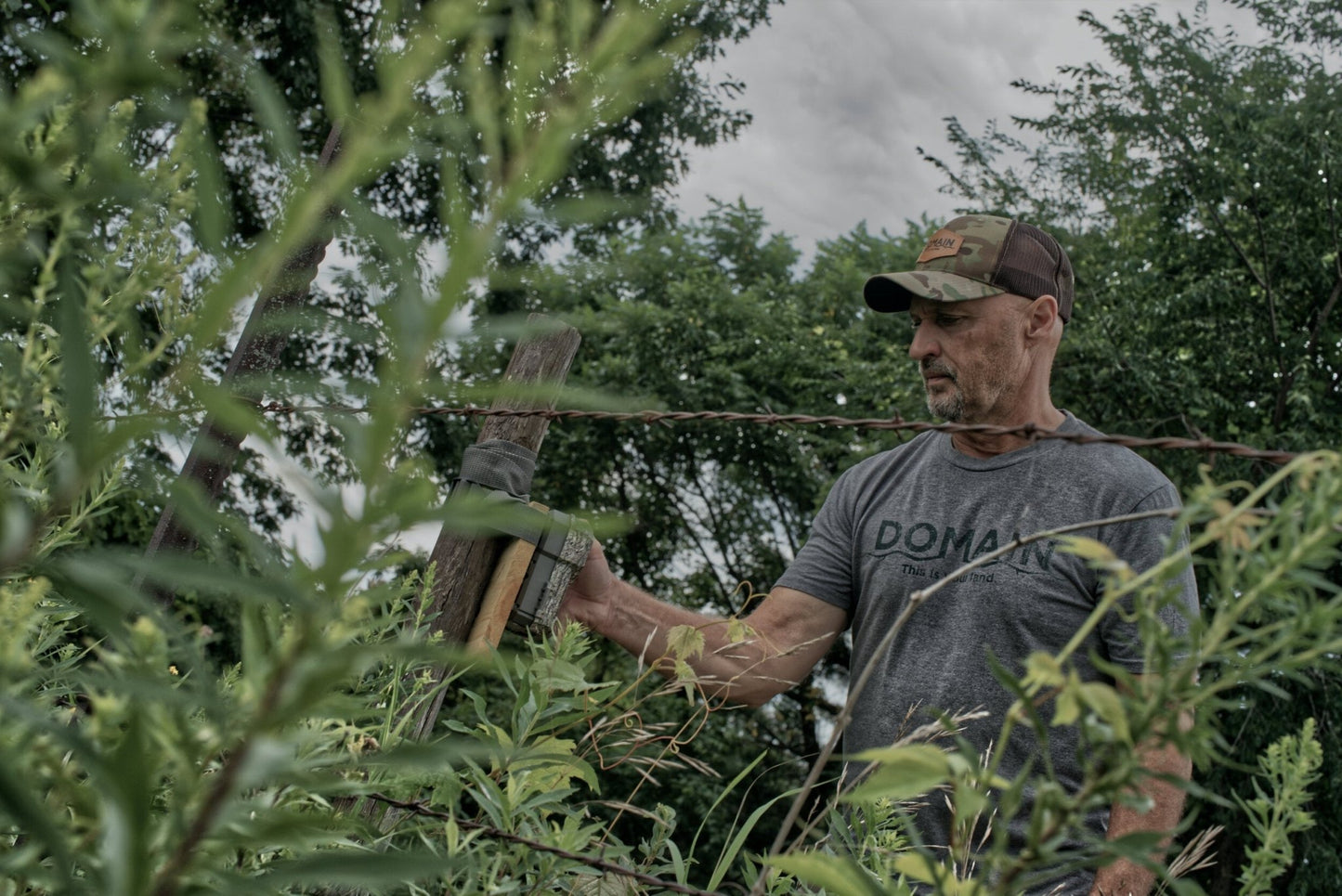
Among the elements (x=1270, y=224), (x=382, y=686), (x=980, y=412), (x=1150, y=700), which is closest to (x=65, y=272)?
(x=1150, y=700)

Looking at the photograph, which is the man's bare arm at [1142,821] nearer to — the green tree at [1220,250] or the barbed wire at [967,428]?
the barbed wire at [967,428]

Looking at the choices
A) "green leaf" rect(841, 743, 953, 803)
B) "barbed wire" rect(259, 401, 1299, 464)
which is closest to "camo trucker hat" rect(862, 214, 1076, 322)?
"barbed wire" rect(259, 401, 1299, 464)

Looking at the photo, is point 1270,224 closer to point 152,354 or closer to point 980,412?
point 980,412

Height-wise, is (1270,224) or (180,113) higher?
(1270,224)

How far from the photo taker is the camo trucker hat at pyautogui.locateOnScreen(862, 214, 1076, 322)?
2871 mm

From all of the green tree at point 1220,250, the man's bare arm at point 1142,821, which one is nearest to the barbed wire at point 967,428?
the man's bare arm at point 1142,821

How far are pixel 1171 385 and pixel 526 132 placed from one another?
10184mm

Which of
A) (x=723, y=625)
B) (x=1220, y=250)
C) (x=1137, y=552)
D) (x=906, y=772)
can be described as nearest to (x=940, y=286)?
(x=1137, y=552)

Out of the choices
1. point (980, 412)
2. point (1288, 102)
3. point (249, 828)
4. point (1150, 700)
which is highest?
point (1288, 102)

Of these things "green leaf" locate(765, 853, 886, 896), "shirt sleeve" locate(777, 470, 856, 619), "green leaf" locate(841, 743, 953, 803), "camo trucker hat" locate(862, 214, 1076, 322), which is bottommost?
"green leaf" locate(765, 853, 886, 896)

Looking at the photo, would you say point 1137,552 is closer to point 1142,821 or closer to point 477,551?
point 1142,821

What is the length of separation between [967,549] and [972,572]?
6cm

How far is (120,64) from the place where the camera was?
0.50 metres

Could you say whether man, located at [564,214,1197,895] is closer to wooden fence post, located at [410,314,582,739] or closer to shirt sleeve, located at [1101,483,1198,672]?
shirt sleeve, located at [1101,483,1198,672]
